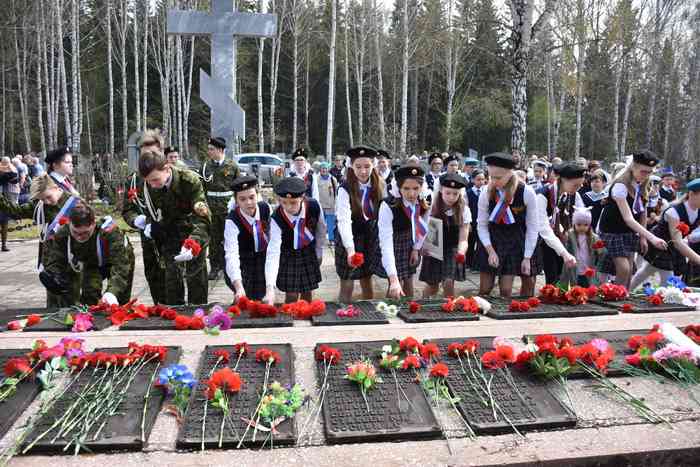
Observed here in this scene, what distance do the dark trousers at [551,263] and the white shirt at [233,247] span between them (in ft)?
10.2

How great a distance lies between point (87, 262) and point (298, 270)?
161cm

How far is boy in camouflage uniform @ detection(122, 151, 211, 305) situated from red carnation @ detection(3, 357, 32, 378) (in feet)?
5.87

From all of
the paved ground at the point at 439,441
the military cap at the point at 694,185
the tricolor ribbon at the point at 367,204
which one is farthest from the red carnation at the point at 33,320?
the military cap at the point at 694,185

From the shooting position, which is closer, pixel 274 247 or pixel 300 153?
pixel 274 247

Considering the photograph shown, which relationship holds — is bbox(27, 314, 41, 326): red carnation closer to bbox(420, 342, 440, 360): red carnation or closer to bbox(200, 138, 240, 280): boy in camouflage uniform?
bbox(420, 342, 440, 360): red carnation

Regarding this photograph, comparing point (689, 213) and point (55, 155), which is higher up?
point (55, 155)

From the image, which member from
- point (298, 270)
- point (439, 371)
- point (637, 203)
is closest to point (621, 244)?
point (637, 203)

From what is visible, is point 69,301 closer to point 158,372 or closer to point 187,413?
point 158,372

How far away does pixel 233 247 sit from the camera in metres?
4.04

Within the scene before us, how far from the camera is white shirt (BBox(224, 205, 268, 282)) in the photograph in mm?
3866

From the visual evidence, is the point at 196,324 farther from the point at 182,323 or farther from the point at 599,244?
the point at 599,244

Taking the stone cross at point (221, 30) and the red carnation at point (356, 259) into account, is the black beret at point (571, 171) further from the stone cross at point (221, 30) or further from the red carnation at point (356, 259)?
the stone cross at point (221, 30)

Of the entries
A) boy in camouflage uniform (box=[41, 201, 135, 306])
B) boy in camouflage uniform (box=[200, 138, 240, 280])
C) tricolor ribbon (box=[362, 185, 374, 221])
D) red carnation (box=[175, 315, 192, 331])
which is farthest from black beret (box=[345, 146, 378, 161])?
boy in camouflage uniform (box=[200, 138, 240, 280])

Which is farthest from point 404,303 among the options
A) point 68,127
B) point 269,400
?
point 68,127
